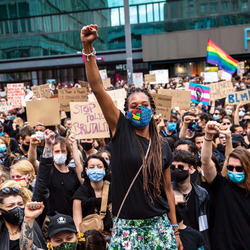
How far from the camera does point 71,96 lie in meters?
8.55

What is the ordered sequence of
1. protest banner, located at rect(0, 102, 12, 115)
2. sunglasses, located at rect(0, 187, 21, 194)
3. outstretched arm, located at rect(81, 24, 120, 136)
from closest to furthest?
outstretched arm, located at rect(81, 24, 120, 136), sunglasses, located at rect(0, 187, 21, 194), protest banner, located at rect(0, 102, 12, 115)

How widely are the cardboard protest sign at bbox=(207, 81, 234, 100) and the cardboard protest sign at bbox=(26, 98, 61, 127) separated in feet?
14.7

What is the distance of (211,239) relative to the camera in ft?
12.0

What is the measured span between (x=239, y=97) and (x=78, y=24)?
74.9 feet

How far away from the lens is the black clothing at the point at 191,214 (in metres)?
3.87

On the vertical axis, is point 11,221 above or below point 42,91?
below

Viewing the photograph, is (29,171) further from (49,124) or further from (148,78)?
(148,78)

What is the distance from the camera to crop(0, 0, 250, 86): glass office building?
28.3 m

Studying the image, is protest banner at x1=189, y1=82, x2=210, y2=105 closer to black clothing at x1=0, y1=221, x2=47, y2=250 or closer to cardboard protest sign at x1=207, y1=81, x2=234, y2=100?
cardboard protest sign at x1=207, y1=81, x2=234, y2=100

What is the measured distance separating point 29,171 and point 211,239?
2.07m

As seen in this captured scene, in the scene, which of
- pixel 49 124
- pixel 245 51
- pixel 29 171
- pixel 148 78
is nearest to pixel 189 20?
pixel 245 51

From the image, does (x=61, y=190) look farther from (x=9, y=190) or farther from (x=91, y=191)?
(x=9, y=190)

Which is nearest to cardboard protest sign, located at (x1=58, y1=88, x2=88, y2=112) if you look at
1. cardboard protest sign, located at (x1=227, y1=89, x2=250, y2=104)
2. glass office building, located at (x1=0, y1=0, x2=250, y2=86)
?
cardboard protest sign, located at (x1=227, y1=89, x2=250, y2=104)

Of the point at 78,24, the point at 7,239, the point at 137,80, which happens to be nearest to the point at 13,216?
the point at 7,239
